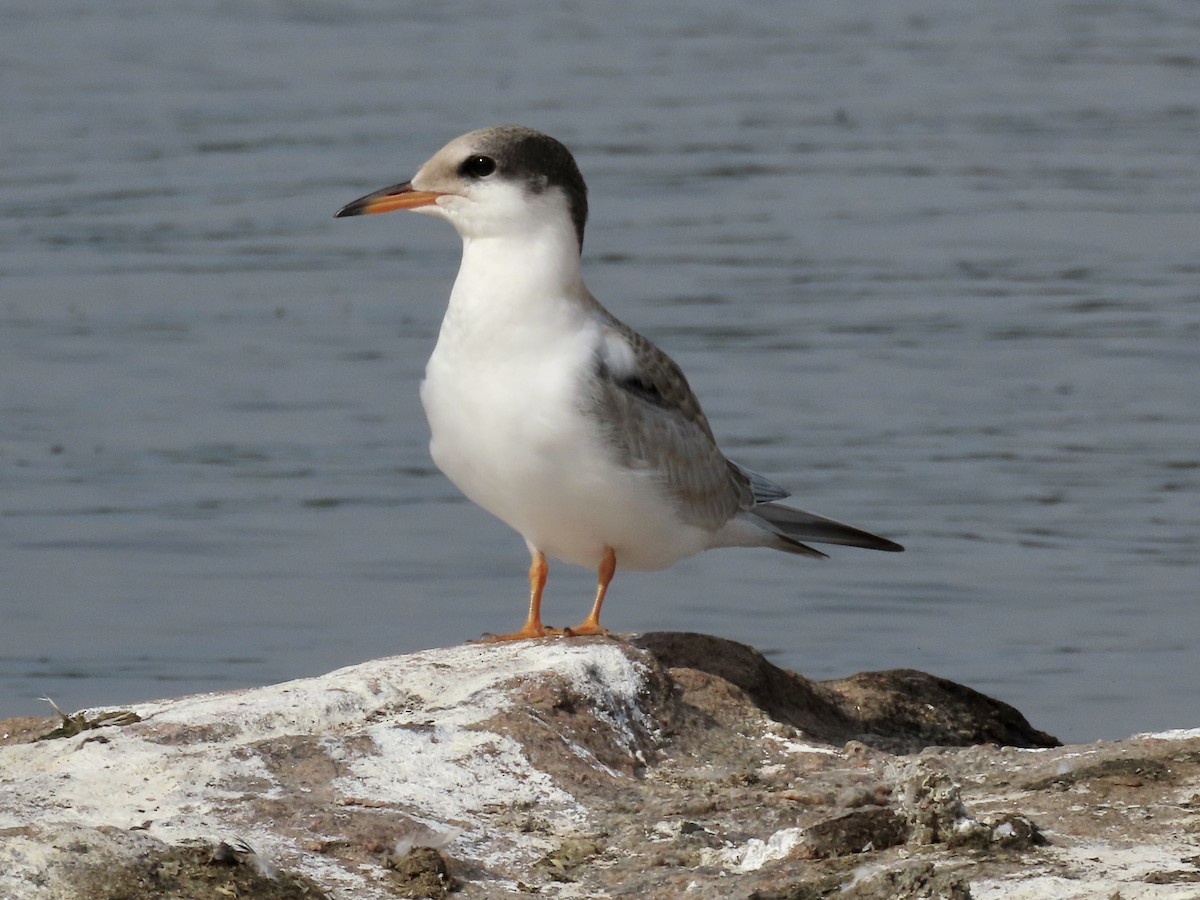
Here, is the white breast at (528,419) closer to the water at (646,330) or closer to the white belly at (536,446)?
the white belly at (536,446)

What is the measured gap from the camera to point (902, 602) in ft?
36.3

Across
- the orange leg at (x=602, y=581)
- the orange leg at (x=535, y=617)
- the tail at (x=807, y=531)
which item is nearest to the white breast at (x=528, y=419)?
the orange leg at (x=602, y=581)

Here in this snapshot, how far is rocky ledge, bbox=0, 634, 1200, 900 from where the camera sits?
4.55 metres

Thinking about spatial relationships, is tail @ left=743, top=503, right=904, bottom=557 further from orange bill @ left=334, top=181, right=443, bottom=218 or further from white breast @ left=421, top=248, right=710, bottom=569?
orange bill @ left=334, top=181, right=443, bottom=218

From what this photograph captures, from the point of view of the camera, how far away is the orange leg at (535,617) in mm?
6699

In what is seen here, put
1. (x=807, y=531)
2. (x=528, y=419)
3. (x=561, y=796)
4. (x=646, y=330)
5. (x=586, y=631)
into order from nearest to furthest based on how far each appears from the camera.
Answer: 1. (x=561, y=796)
2. (x=528, y=419)
3. (x=586, y=631)
4. (x=807, y=531)
5. (x=646, y=330)

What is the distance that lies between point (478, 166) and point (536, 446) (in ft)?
3.04

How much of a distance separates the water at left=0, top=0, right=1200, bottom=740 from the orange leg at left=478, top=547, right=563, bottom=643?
3.09 meters

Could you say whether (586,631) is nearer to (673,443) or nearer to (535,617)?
(535,617)

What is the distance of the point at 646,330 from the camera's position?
13.9 metres

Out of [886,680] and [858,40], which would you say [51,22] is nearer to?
[858,40]

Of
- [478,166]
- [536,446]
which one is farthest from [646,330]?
[536,446]

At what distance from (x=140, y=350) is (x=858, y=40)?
1059 centimetres

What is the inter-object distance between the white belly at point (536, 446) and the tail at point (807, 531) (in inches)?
41.1
